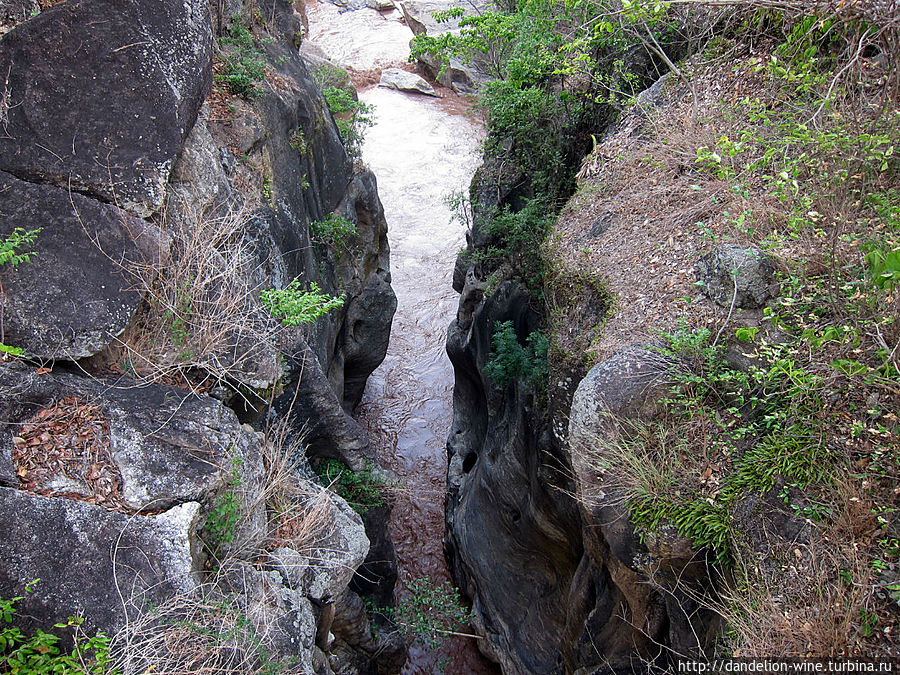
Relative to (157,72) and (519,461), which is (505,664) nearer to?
(519,461)

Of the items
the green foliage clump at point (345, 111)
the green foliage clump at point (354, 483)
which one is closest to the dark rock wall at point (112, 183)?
the green foliage clump at point (354, 483)

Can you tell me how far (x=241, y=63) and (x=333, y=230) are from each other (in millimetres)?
3071

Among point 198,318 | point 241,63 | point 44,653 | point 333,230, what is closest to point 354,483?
point 198,318

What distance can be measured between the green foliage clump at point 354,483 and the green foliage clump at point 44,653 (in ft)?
14.4

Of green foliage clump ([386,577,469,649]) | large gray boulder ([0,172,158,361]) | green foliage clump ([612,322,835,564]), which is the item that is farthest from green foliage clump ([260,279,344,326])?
green foliage clump ([386,577,469,649])

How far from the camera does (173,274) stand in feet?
17.2

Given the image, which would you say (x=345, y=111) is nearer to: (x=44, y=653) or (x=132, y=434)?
(x=132, y=434)

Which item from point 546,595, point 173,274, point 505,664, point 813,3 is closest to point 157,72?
point 173,274

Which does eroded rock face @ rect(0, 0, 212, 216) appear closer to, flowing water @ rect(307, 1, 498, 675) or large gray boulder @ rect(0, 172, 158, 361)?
large gray boulder @ rect(0, 172, 158, 361)

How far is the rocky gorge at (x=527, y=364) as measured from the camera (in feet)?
13.2

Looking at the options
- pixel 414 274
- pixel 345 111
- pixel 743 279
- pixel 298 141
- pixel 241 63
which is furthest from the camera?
pixel 414 274

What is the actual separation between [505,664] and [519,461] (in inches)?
139

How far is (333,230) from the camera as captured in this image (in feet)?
34.0

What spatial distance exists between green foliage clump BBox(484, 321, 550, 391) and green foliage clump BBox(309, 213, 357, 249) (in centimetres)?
348
